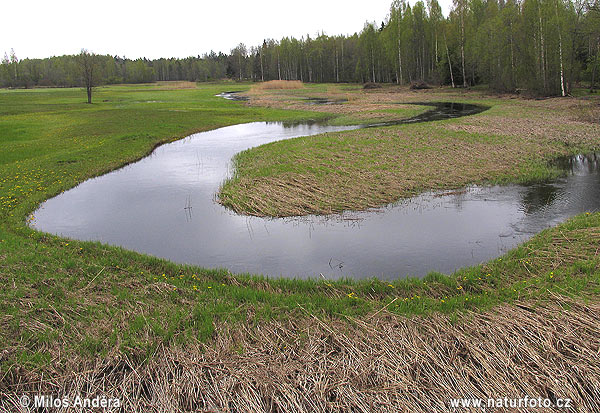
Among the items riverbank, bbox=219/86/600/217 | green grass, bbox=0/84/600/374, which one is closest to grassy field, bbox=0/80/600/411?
green grass, bbox=0/84/600/374

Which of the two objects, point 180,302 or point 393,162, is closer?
point 180,302

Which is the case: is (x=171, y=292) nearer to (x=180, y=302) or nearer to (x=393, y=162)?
(x=180, y=302)

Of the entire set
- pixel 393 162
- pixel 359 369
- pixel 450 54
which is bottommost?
pixel 359 369

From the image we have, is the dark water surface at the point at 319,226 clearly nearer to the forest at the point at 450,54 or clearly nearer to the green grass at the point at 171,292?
the green grass at the point at 171,292

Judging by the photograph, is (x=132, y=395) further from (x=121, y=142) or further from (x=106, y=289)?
(x=121, y=142)

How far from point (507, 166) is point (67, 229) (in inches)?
701

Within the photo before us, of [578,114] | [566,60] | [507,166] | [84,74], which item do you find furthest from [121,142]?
[566,60]

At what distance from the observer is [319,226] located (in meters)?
13.4

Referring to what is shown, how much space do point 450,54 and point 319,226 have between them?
69.7m

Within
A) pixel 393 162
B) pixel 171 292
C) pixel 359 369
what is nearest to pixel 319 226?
pixel 171 292

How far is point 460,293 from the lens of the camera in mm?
8750

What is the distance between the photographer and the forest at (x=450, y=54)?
161ft

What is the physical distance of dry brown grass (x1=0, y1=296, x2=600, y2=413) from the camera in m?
5.59

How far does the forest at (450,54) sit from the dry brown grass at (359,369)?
4225cm
